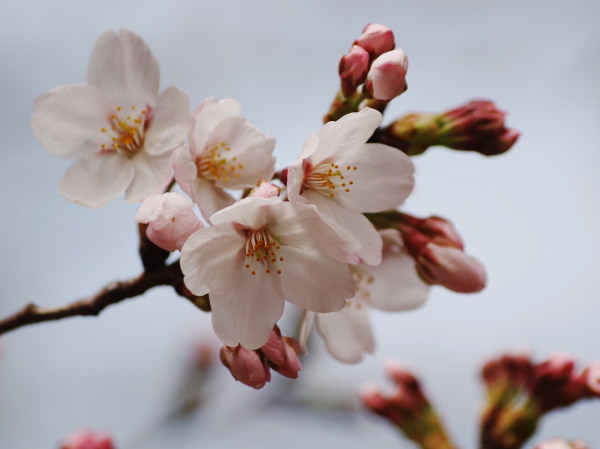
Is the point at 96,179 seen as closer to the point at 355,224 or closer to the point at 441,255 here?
the point at 355,224

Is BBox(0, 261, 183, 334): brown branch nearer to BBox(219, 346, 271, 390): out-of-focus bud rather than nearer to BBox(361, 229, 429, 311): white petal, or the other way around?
BBox(219, 346, 271, 390): out-of-focus bud

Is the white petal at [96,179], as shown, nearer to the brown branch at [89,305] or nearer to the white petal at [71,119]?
the white petal at [71,119]

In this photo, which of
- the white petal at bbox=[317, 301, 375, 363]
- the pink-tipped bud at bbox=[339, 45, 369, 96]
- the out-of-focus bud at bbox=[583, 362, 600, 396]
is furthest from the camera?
the out-of-focus bud at bbox=[583, 362, 600, 396]

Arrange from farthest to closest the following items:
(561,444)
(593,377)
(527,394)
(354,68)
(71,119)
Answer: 1. (527,394)
2. (593,377)
3. (561,444)
4. (71,119)
5. (354,68)

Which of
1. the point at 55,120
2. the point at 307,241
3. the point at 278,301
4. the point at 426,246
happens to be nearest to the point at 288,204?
the point at 307,241

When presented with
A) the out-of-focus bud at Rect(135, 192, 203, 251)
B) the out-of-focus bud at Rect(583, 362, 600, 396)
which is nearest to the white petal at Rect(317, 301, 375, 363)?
the out-of-focus bud at Rect(135, 192, 203, 251)

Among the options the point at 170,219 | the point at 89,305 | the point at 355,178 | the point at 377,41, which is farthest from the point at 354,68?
the point at 89,305
